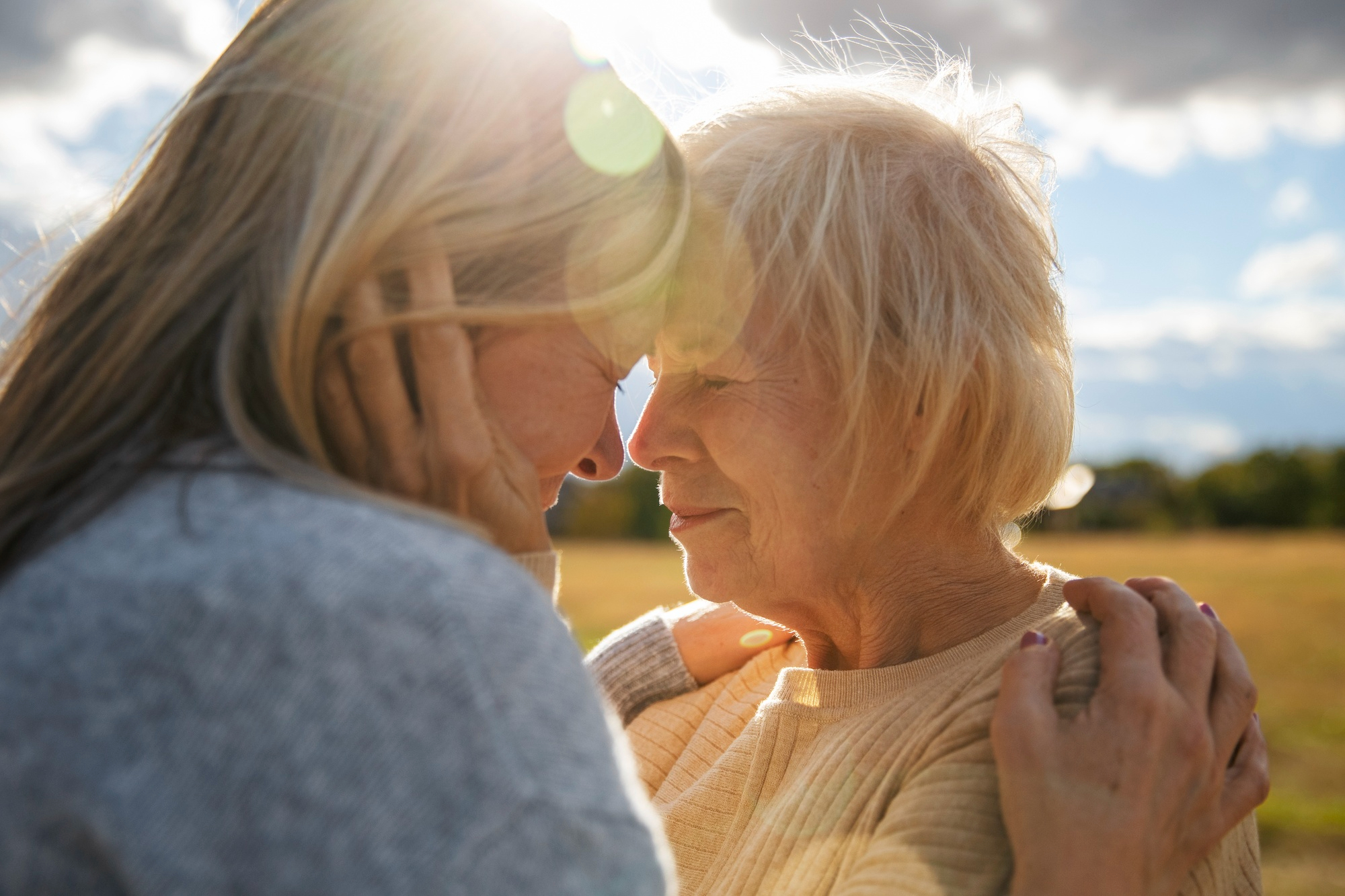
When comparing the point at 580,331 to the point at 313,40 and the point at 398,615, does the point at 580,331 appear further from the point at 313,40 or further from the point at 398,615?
the point at 398,615

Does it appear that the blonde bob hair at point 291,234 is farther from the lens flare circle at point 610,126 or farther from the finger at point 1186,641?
the finger at point 1186,641

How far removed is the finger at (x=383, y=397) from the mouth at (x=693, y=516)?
1.01m

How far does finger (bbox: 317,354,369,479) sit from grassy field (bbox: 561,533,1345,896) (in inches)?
32.5

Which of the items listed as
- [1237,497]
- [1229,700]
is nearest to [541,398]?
[1229,700]

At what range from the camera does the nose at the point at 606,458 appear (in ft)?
6.80

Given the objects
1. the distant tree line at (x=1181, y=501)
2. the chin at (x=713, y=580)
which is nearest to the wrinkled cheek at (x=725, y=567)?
the chin at (x=713, y=580)

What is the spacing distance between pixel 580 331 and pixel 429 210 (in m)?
0.36

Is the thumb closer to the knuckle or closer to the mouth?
the knuckle

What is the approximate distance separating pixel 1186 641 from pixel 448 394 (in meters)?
1.43

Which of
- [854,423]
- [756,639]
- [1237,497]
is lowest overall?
[1237,497]

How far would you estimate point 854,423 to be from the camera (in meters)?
2.12

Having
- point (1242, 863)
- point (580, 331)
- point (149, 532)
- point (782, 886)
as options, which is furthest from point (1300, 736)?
point (149, 532)

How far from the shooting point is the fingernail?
1852 millimetres

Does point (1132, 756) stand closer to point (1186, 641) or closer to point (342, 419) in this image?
point (1186, 641)
